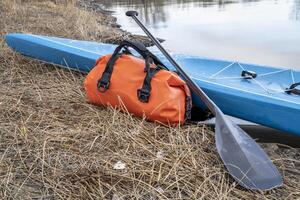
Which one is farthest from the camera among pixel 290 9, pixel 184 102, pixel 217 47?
pixel 290 9

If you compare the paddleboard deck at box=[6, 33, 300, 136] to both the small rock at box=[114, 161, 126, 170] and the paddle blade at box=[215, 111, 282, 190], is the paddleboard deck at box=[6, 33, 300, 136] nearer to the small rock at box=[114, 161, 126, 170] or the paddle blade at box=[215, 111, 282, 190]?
the paddle blade at box=[215, 111, 282, 190]

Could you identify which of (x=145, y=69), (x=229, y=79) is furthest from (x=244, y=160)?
(x=229, y=79)

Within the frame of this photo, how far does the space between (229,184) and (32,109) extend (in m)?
1.50

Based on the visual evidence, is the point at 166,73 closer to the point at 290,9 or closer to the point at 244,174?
the point at 244,174

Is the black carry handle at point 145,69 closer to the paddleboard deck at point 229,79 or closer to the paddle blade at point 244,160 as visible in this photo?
the paddleboard deck at point 229,79

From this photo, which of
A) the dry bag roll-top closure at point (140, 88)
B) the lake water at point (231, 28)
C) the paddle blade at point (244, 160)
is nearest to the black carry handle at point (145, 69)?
the dry bag roll-top closure at point (140, 88)

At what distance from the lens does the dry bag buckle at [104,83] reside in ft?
8.80

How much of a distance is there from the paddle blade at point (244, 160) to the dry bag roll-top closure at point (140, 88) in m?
0.31

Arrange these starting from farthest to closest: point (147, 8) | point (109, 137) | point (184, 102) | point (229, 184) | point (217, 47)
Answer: point (147, 8) < point (217, 47) < point (184, 102) < point (109, 137) < point (229, 184)

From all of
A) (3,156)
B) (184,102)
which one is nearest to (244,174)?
(184,102)

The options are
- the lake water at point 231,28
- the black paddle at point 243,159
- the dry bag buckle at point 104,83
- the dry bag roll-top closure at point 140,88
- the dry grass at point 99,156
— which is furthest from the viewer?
the lake water at point 231,28

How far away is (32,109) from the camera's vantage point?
279 cm

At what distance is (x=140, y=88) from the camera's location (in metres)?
2.55

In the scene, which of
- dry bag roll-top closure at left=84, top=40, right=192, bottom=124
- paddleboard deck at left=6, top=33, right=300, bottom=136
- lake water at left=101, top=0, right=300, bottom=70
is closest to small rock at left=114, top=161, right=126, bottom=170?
dry bag roll-top closure at left=84, top=40, right=192, bottom=124
